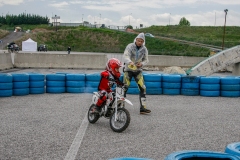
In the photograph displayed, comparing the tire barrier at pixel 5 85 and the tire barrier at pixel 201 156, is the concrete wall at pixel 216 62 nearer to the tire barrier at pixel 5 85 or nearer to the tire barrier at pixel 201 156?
the tire barrier at pixel 5 85

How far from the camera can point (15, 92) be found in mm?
14633

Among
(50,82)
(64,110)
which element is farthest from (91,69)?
(64,110)

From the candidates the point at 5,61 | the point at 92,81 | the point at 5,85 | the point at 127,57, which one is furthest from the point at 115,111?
the point at 5,61

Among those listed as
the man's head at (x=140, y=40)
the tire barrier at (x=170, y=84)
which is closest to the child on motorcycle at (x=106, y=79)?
the man's head at (x=140, y=40)

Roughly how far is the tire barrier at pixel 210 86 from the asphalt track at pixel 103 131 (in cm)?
223

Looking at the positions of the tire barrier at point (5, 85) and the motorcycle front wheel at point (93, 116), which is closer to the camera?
the motorcycle front wheel at point (93, 116)

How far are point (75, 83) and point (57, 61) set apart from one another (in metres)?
16.4

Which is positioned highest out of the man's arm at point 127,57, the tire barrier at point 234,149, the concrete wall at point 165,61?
the man's arm at point 127,57

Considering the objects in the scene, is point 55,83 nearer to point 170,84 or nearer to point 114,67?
point 170,84

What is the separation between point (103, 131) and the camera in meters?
8.66

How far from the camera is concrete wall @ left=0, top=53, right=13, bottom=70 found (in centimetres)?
2743

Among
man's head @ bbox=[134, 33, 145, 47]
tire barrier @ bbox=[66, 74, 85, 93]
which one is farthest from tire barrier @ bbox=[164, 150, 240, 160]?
tire barrier @ bbox=[66, 74, 85, 93]

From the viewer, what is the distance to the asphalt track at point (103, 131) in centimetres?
684

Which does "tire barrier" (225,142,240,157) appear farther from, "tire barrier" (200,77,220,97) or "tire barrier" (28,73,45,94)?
"tire barrier" (28,73,45,94)
